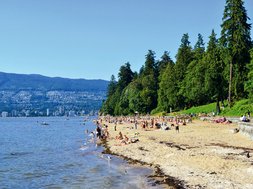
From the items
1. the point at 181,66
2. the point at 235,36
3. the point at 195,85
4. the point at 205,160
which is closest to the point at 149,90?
the point at 181,66

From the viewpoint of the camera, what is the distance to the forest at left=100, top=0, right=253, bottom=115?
215ft

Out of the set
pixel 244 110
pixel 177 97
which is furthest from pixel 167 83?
pixel 244 110

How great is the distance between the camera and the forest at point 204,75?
215ft

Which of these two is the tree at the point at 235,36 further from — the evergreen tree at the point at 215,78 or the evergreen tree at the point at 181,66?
the evergreen tree at the point at 181,66

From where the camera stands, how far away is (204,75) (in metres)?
80.2

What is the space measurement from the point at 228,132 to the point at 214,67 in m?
35.2

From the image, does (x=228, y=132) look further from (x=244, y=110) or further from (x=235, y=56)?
(x=235, y=56)

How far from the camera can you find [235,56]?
6556cm

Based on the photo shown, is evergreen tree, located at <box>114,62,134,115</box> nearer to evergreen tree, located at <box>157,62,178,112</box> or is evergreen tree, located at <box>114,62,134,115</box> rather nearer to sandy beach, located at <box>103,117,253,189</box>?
evergreen tree, located at <box>157,62,178,112</box>

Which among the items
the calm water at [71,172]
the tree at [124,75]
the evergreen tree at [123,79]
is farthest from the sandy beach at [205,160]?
the tree at [124,75]

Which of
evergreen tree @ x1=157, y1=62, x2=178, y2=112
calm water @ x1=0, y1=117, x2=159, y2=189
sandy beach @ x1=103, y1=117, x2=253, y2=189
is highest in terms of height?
evergreen tree @ x1=157, y1=62, x2=178, y2=112

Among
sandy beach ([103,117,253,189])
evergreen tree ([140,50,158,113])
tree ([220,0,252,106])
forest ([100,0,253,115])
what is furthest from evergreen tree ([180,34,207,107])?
sandy beach ([103,117,253,189])

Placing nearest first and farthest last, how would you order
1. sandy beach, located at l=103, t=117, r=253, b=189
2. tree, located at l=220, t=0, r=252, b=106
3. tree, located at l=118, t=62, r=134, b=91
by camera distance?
sandy beach, located at l=103, t=117, r=253, b=189
tree, located at l=220, t=0, r=252, b=106
tree, located at l=118, t=62, r=134, b=91

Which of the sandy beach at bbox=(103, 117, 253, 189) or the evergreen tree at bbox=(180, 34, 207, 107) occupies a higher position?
the evergreen tree at bbox=(180, 34, 207, 107)
